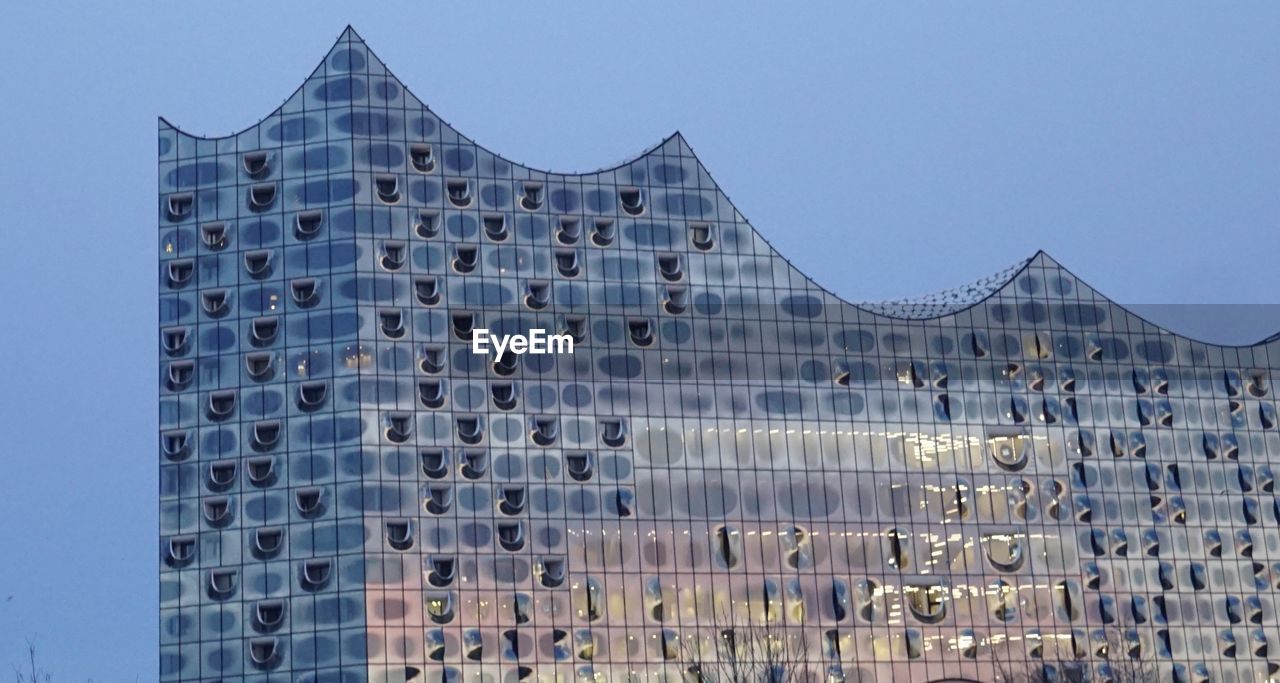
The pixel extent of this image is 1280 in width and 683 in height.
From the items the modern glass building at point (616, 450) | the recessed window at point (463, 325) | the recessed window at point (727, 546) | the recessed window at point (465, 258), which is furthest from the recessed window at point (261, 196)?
the recessed window at point (727, 546)

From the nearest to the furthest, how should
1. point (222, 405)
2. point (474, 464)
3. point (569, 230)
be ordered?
point (474, 464), point (222, 405), point (569, 230)

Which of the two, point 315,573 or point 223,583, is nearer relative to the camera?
A: point 315,573

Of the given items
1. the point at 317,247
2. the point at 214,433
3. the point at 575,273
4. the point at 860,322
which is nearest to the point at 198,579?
the point at 214,433

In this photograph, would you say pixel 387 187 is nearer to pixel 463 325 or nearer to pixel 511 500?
pixel 463 325

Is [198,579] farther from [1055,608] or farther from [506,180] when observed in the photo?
[1055,608]

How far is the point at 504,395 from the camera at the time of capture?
80.3 metres

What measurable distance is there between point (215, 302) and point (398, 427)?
908 cm

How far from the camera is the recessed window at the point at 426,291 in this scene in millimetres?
80188

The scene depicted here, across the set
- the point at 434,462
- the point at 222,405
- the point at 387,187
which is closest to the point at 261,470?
the point at 222,405

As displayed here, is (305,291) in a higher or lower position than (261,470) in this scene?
higher

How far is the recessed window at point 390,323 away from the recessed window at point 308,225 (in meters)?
4.30

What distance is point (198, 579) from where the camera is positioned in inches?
3083

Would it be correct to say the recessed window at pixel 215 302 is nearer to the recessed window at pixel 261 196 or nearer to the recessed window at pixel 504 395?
the recessed window at pixel 261 196

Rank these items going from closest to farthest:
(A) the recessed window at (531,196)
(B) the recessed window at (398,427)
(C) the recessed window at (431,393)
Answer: (B) the recessed window at (398,427) → (C) the recessed window at (431,393) → (A) the recessed window at (531,196)
